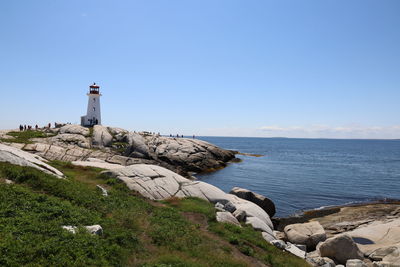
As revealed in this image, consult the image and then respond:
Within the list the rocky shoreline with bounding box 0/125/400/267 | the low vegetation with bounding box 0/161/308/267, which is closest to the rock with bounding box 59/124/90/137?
the rocky shoreline with bounding box 0/125/400/267

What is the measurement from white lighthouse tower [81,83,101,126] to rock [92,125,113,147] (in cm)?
1100

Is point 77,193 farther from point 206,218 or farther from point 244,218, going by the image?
point 244,218

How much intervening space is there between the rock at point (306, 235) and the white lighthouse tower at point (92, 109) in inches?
2619

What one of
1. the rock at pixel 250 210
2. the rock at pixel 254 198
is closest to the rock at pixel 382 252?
the rock at pixel 250 210

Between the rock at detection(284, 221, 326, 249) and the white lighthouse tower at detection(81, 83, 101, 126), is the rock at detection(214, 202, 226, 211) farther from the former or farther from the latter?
the white lighthouse tower at detection(81, 83, 101, 126)

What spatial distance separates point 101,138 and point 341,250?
55.1 m

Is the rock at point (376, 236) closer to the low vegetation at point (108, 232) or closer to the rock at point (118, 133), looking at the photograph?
the low vegetation at point (108, 232)

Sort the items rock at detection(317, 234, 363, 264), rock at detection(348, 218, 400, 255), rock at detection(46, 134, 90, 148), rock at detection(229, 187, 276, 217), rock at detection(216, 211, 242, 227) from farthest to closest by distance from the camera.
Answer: rock at detection(46, 134, 90, 148) → rock at detection(229, 187, 276, 217) → rock at detection(348, 218, 400, 255) → rock at detection(216, 211, 242, 227) → rock at detection(317, 234, 363, 264)

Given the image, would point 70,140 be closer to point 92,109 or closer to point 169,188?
point 92,109

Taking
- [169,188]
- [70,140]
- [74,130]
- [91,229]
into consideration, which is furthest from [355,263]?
[74,130]

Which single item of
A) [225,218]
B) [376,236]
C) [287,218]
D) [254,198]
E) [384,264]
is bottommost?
[287,218]

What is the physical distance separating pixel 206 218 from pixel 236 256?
5249 millimetres

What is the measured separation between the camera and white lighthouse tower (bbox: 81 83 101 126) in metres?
76.3

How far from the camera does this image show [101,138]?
62656mm
